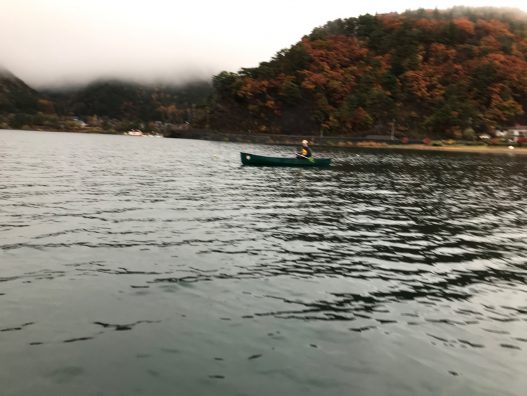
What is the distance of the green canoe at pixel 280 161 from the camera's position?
57766mm

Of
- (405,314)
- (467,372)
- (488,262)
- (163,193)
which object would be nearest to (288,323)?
(405,314)

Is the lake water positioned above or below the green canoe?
below

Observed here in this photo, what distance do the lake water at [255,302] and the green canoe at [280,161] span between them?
3002cm

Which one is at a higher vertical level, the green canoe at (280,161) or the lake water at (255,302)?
the green canoe at (280,161)

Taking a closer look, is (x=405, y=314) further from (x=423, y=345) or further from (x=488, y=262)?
(x=488, y=262)

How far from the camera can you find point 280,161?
58.6 meters

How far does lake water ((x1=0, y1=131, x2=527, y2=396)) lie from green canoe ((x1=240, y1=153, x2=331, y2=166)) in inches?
1182

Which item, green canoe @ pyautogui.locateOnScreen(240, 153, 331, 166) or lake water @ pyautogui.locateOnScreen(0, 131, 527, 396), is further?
green canoe @ pyautogui.locateOnScreen(240, 153, 331, 166)

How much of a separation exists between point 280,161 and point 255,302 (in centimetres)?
4646

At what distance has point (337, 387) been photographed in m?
8.63

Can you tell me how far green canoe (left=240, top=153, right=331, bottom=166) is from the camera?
5777 centimetres

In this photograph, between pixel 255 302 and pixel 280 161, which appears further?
pixel 280 161

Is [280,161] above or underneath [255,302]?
above

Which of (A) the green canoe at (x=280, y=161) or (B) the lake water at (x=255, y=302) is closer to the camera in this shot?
(B) the lake water at (x=255, y=302)
